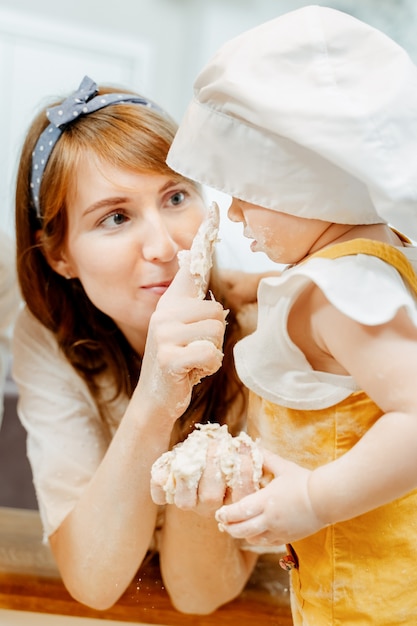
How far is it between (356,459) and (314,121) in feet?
0.60

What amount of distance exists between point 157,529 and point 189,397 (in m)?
0.17

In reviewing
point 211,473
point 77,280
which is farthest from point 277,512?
point 77,280

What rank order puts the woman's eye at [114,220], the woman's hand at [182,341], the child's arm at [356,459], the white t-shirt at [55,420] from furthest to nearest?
the white t-shirt at [55,420] → the woman's eye at [114,220] → the woman's hand at [182,341] → the child's arm at [356,459]

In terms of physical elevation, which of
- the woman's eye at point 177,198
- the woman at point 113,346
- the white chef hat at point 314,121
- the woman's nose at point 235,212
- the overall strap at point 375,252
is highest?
the white chef hat at point 314,121

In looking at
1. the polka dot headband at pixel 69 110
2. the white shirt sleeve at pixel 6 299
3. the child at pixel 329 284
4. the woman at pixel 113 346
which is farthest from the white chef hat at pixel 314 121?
the white shirt sleeve at pixel 6 299

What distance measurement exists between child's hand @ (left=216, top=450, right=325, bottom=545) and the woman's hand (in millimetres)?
102

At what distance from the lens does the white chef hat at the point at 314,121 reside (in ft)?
1.32

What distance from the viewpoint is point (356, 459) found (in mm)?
406

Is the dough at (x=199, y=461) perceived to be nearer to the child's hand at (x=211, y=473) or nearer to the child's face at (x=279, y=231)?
the child's hand at (x=211, y=473)

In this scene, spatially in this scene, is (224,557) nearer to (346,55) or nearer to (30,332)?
(30,332)

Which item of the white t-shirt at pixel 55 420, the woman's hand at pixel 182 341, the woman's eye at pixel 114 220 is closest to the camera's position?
the woman's hand at pixel 182 341

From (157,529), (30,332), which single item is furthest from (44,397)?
(157,529)

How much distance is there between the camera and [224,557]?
65 centimetres

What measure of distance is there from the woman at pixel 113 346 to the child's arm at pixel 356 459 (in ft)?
0.16
